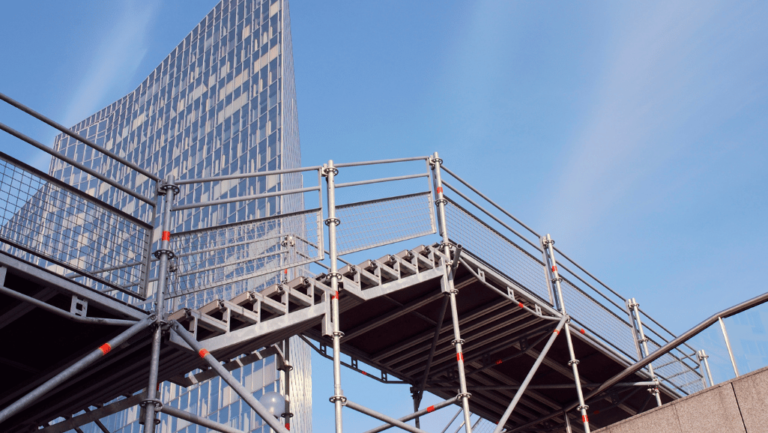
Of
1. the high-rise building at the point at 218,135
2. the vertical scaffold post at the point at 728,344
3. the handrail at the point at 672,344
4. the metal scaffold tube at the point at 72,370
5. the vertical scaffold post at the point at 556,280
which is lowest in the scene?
the metal scaffold tube at the point at 72,370

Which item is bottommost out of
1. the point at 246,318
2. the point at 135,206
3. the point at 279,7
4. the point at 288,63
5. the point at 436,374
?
the point at 246,318

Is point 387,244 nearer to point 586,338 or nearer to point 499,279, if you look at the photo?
point 499,279

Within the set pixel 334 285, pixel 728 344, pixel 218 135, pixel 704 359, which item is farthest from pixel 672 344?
pixel 218 135

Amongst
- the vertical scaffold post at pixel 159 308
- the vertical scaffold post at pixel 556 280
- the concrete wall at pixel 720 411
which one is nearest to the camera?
the vertical scaffold post at pixel 159 308

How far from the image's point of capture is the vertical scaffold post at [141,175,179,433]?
28.3 ft

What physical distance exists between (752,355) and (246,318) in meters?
7.76

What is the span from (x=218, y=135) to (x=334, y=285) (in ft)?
175

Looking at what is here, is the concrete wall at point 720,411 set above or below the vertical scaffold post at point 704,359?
below

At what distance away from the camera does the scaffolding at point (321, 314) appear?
887 cm

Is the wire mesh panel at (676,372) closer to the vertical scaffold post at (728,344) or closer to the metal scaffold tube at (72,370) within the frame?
the vertical scaffold post at (728,344)

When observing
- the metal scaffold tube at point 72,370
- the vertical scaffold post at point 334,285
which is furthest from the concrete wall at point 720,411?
the metal scaffold tube at point 72,370

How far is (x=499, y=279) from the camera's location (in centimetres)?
1465

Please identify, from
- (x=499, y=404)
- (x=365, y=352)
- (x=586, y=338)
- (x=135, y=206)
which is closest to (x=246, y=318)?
(x=365, y=352)

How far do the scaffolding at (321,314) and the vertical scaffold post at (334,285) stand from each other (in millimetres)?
23
